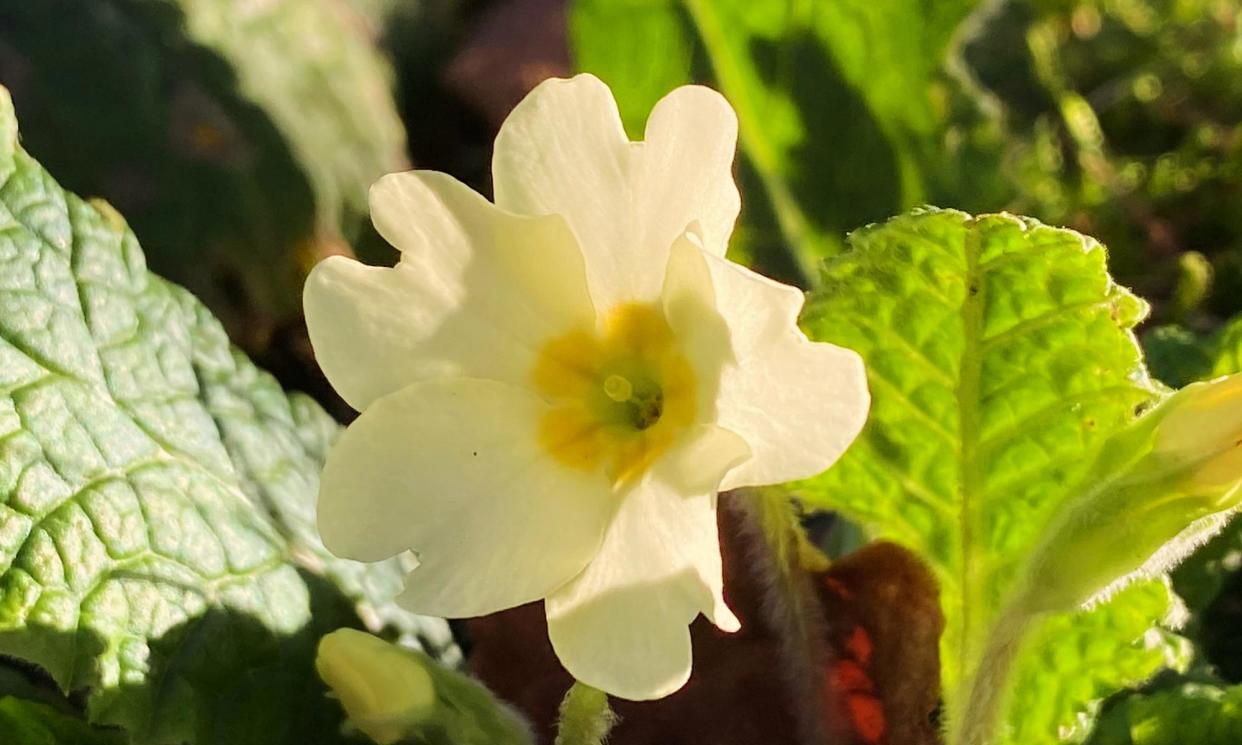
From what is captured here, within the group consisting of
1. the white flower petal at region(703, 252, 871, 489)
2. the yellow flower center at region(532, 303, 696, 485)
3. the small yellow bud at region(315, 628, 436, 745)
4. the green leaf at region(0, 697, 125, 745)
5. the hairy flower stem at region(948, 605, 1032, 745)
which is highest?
the white flower petal at region(703, 252, 871, 489)

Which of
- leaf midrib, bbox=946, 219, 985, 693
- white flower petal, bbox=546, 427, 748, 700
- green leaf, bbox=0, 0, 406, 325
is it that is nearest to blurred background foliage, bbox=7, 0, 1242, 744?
green leaf, bbox=0, 0, 406, 325

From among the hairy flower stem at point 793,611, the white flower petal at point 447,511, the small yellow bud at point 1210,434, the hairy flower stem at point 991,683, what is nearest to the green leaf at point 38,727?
the white flower petal at point 447,511

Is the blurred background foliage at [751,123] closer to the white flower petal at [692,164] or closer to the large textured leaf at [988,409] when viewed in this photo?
the large textured leaf at [988,409]

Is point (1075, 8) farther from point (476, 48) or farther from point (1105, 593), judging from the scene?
point (1105, 593)

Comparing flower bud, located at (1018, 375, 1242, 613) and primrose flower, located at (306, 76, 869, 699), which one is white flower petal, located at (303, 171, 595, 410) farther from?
flower bud, located at (1018, 375, 1242, 613)

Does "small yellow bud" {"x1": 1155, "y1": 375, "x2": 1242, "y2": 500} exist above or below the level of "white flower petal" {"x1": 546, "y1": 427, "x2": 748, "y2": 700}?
above

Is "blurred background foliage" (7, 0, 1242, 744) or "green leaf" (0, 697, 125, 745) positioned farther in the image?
"blurred background foliage" (7, 0, 1242, 744)
